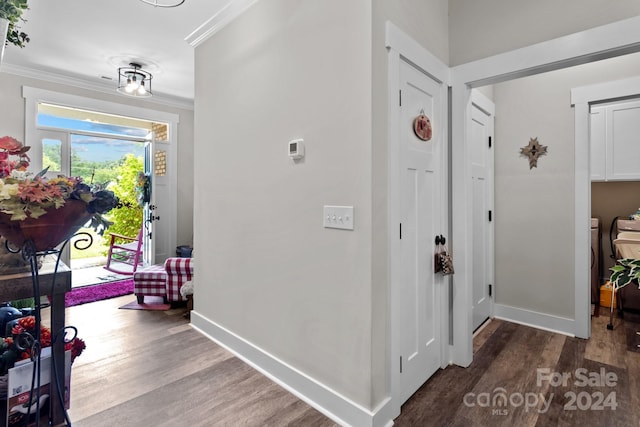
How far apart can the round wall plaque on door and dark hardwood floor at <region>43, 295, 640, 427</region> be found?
1.60 m

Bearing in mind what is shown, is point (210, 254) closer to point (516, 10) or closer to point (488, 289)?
point (488, 289)

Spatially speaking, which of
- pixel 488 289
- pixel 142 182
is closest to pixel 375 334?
pixel 488 289

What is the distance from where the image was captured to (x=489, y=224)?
10.5ft

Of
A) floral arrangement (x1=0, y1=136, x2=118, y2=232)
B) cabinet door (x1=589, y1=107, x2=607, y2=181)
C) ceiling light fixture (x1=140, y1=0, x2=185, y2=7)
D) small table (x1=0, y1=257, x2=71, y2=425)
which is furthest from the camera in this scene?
cabinet door (x1=589, y1=107, x2=607, y2=181)

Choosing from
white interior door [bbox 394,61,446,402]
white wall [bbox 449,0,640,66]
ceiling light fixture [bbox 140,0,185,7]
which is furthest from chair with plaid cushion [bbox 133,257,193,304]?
white wall [bbox 449,0,640,66]

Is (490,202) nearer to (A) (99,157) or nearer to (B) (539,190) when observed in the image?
(B) (539,190)

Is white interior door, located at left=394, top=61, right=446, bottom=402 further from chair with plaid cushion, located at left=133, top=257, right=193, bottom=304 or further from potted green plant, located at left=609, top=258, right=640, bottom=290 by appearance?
chair with plaid cushion, located at left=133, top=257, right=193, bottom=304

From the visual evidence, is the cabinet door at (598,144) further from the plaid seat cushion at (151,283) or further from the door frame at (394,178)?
the plaid seat cushion at (151,283)

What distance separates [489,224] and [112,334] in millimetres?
3624

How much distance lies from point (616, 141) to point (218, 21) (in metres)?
4.10

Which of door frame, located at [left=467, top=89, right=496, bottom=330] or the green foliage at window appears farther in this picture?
the green foliage at window

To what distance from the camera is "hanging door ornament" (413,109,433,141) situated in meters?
2.02

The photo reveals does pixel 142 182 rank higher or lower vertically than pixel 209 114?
lower

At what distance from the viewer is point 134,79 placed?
4.16 m
